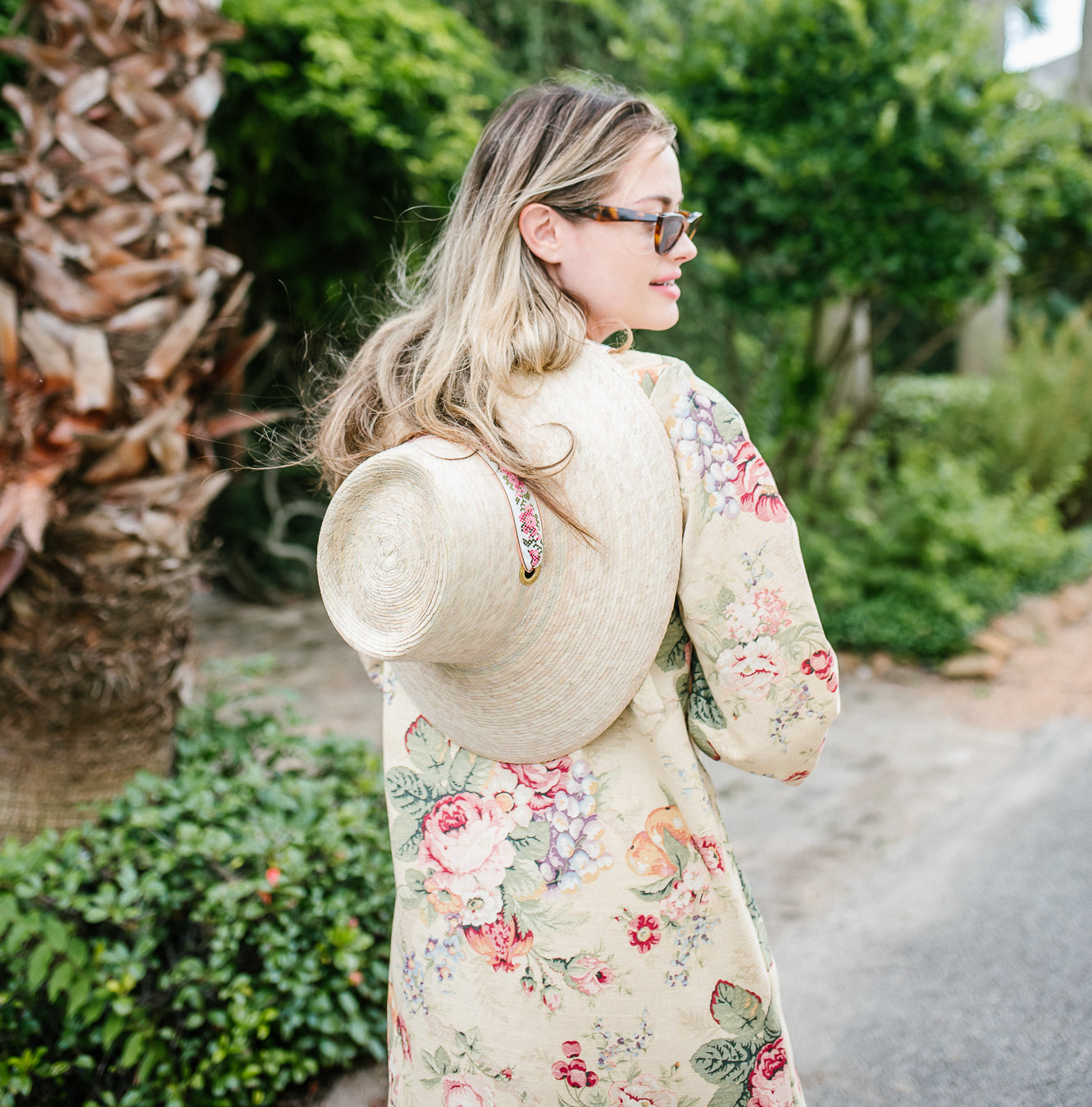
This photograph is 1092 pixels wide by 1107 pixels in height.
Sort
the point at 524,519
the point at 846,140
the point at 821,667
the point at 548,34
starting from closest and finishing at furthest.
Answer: the point at 524,519, the point at 821,667, the point at 846,140, the point at 548,34

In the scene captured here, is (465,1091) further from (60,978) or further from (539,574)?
(60,978)

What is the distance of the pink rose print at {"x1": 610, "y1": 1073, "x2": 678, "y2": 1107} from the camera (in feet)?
3.90

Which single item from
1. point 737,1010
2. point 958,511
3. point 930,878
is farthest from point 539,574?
point 958,511

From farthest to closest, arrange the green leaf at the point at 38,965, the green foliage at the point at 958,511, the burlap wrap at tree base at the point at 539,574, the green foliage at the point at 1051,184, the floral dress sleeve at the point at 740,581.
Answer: the green foliage at the point at 958,511 < the green foliage at the point at 1051,184 < the green leaf at the point at 38,965 < the floral dress sleeve at the point at 740,581 < the burlap wrap at tree base at the point at 539,574

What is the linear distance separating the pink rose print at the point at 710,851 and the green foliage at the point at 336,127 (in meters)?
2.57

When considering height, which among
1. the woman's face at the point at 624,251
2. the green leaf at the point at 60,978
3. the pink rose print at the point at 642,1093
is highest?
the woman's face at the point at 624,251

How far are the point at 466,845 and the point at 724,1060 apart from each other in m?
0.44

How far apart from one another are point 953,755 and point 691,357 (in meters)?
4.71

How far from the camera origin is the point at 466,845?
4.02 feet

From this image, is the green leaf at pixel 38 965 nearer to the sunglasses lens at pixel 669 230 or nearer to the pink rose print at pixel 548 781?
the pink rose print at pixel 548 781

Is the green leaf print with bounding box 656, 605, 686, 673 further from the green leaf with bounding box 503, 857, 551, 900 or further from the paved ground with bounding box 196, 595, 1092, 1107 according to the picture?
the paved ground with bounding box 196, 595, 1092, 1107

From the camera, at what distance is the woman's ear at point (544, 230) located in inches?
47.4

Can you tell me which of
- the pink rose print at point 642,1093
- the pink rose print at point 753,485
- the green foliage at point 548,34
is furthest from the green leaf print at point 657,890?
the green foliage at point 548,34

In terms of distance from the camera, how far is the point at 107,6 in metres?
2.22
